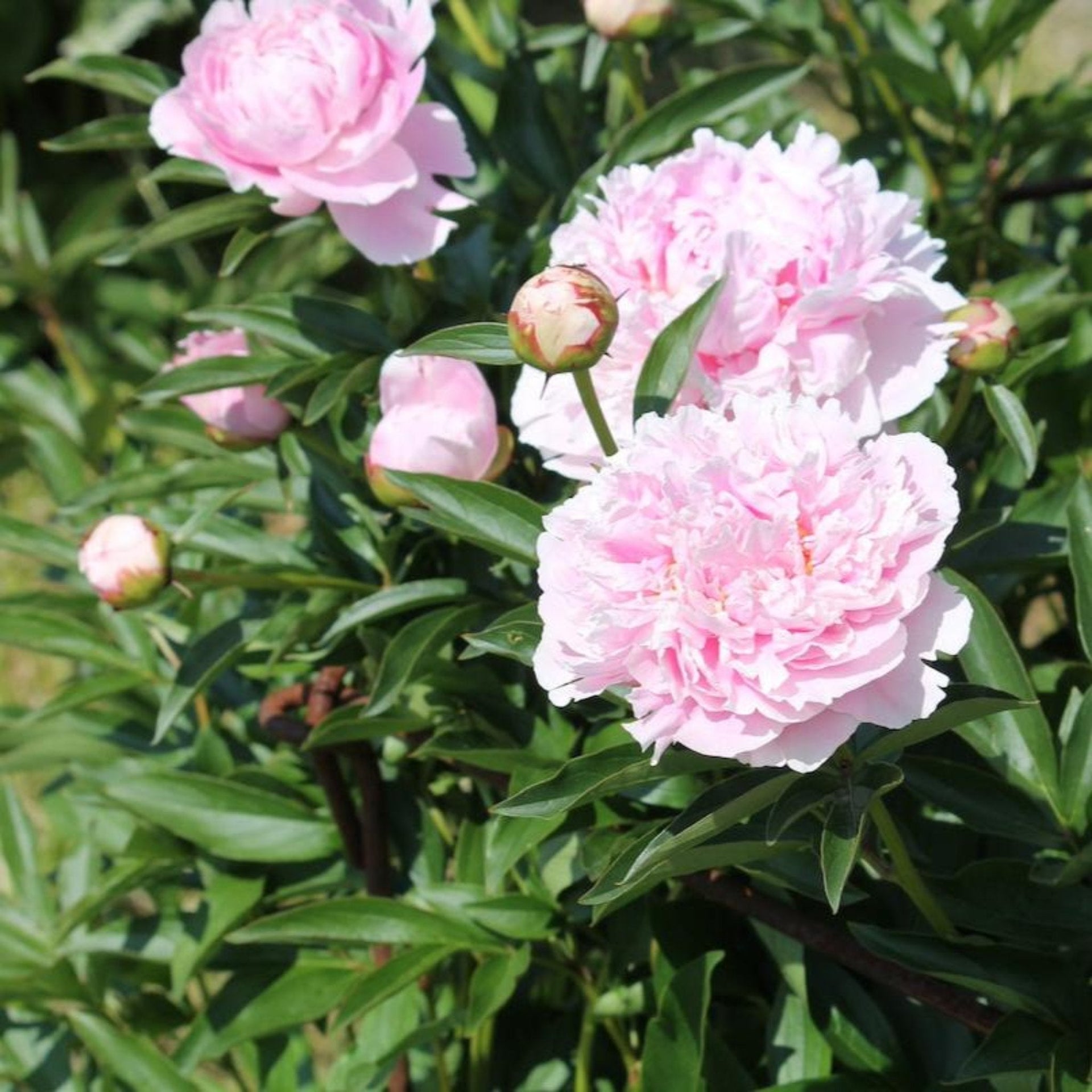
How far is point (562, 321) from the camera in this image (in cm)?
71

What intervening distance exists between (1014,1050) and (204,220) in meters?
0.65

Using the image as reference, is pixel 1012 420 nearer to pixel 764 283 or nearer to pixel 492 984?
pixel 764 283

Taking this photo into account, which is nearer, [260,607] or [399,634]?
[399,634]

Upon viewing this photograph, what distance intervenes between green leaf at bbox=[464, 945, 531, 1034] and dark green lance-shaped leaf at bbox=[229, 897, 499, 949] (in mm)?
14

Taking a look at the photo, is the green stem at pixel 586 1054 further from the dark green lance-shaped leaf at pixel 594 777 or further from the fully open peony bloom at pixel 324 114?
the fully open peony bloom at pixel 324 114

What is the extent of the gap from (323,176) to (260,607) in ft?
0.88

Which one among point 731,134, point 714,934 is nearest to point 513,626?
point 714,934

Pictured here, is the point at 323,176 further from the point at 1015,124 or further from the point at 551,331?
the point at 1015,124

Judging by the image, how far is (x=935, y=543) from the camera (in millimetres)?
617

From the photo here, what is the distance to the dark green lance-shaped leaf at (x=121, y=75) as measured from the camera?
3.61ft

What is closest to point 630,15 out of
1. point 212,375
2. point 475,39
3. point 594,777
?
point 475,39

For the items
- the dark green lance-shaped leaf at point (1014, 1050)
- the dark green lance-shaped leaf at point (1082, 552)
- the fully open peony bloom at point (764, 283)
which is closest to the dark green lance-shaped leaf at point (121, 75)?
the fully open peony bloom at point (764, 283)

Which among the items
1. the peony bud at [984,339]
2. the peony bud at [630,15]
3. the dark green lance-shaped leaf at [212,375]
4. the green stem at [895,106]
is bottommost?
the green stem at [895,106]

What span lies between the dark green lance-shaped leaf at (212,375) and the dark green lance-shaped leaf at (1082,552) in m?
0.45
